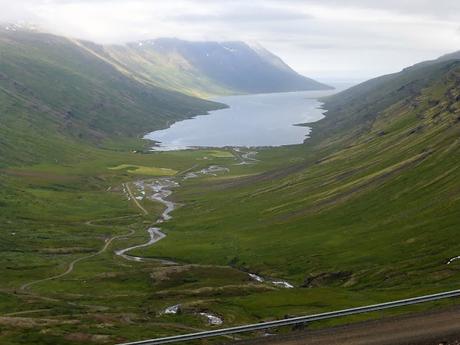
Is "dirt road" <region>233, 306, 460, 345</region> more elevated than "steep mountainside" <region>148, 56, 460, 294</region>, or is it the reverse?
"dirt road" <region>233, 306, 460, 345</region>

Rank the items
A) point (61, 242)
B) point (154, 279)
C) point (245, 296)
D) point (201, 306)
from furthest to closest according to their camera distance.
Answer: point (61, 242), point (154, 279), point (245, 296), point (201, 306)

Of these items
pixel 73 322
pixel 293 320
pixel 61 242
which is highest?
pixel 293 320

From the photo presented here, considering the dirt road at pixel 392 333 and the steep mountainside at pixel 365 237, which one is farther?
the steep mountainside at pixel 365 237

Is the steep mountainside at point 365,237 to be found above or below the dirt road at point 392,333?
below

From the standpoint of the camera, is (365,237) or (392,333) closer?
(392,333)

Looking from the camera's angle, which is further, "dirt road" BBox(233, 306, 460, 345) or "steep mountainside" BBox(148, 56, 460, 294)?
"steep mountainside" BBox(148, 56, 460, 294)

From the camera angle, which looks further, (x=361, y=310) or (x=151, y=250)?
(x=151, y=250)

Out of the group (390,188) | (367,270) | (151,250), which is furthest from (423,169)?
(151,250)

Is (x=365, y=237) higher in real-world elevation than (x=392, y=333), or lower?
lower

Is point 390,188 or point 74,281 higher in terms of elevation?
point 390,188

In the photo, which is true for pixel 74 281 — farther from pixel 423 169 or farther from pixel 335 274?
pixel 423 169

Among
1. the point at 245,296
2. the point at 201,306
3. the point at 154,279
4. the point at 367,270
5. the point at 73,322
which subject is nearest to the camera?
the point at 73,322
